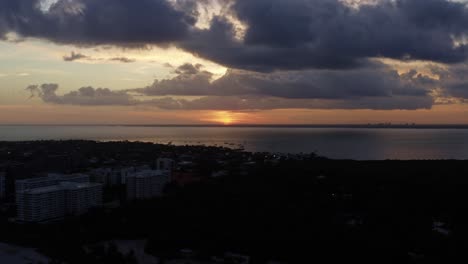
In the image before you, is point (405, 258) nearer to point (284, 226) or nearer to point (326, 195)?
point (284, 226)

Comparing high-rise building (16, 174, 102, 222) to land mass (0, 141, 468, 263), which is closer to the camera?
land mass (0, 141, 468, 263)

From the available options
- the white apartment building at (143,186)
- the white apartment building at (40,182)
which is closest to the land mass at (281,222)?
the white apartment building at (143,186)

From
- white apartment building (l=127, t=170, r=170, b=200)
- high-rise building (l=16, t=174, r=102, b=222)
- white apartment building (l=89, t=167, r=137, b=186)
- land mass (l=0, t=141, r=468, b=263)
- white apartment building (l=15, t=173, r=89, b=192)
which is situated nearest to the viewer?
land mass (l=0, t=141, r=468, b=263)

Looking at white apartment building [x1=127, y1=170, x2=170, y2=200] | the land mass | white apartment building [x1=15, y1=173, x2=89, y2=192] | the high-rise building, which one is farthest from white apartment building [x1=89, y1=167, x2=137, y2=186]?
the high-rise building

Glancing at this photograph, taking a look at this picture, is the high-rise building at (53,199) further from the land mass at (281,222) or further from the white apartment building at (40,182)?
the land mass at (281,222)

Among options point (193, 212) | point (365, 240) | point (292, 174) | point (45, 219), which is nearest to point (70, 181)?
point (45, 219)

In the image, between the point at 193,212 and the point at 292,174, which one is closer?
the point at 193,212

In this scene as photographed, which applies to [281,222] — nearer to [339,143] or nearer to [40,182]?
[40,182]

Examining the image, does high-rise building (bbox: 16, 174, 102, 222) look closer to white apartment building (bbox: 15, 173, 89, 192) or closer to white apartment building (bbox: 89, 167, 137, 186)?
white apartment building (bbox: 15, 173, 89, 192)
